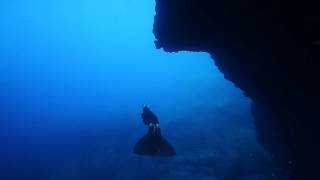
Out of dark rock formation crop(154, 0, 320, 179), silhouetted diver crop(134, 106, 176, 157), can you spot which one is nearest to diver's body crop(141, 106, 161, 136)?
silhouetted diver crop(134, 106, 176, 157)

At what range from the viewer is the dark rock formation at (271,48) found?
7332 millimetres

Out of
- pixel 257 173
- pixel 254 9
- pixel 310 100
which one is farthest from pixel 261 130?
pixel 254 9

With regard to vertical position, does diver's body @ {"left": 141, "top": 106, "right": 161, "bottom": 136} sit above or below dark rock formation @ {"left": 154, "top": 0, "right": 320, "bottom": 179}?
below

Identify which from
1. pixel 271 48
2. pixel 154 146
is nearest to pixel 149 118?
pixel 154 146

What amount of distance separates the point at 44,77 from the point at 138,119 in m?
79.6

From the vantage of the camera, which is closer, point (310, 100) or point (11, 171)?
point (310, 100)

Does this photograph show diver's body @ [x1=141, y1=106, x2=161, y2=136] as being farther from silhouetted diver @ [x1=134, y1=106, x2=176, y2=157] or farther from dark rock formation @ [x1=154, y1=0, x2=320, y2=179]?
dark rock formation @ [x1=154, y1=0, x2=320, y2=179]

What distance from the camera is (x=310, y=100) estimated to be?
330 inches

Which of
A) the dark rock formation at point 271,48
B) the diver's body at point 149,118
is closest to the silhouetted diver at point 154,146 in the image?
the diver's body at point 149,118

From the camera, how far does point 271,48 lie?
28.0ft

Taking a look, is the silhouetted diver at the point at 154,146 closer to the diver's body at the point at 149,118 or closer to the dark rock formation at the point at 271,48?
the diver's body at the point at 149,118

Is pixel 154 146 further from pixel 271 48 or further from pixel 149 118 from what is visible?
pixel 271 48

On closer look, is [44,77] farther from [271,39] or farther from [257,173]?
[271,39]

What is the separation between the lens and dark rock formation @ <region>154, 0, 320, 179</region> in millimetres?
7332
